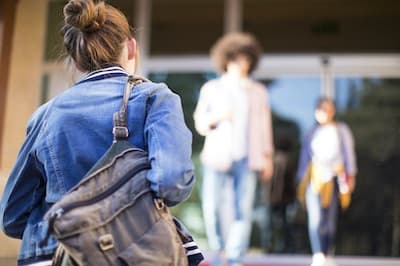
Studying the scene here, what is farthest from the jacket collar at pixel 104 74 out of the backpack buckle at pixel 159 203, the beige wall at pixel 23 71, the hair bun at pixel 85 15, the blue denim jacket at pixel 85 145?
the beige wall at pixel 23 71

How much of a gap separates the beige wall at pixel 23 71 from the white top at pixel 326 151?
3065 millimetres

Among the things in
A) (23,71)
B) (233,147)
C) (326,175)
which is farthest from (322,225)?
(23,71)

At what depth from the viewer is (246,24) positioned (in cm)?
780

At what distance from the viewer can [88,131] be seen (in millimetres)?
1498

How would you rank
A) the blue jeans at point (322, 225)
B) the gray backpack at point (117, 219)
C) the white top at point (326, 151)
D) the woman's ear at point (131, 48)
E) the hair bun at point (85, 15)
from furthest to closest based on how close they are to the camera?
the white top at point (326, 151)
the blue jeans at point (322, 225)
the woman's ear at point (131, 48)
the hair bun at point (85, 15)
the gray backpack at point (117, 219)

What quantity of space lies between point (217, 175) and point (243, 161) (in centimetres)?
26

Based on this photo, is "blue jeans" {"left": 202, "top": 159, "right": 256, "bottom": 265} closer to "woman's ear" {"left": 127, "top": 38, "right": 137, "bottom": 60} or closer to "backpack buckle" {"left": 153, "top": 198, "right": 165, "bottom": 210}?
"woman's ear" {"left": 127, "top": 38, "right": 137, "bottom": 60}

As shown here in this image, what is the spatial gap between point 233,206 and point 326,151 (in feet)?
5.37

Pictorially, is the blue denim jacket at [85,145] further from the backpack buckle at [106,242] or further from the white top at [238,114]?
the white top at [238,114]

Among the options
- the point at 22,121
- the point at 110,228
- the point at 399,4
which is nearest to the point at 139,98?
the point at 110,228

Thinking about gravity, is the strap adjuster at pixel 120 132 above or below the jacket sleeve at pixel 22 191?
above

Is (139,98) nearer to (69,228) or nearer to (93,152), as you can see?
(93,152)

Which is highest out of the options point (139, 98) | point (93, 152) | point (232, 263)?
point (139, 98)

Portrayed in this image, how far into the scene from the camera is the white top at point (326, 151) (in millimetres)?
5891
